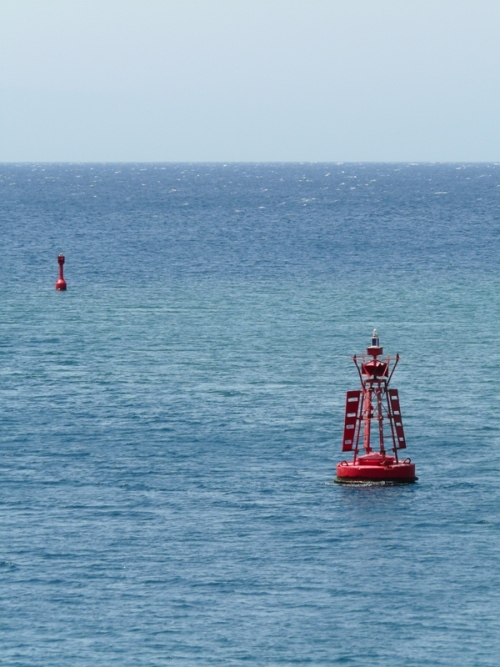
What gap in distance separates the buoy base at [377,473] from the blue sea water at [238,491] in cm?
64

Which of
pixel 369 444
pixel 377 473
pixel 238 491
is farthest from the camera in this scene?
pixel 369 444

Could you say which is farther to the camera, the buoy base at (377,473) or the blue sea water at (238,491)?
the buoy base at (377,473)

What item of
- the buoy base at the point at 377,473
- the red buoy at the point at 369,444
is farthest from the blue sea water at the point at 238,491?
the red buoy at the point at 369,444

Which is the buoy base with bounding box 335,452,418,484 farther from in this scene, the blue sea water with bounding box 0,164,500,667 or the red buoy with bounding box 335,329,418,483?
the blue sea water with bounding box 0,164,500,667

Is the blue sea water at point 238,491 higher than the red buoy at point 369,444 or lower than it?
lower

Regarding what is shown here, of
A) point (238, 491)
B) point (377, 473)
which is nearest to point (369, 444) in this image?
point (377, 473)

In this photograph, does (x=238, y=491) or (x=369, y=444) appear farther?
(x=369, y=444)

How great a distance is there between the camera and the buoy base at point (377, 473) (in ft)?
189

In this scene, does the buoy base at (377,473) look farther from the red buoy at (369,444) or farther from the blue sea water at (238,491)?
the blue sea water at (238,491)

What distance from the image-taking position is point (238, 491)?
56.6 metres

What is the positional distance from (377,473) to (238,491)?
18.5ft

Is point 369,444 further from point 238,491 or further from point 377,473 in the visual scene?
point 238,491

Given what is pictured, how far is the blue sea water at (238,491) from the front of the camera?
4316 centimetres

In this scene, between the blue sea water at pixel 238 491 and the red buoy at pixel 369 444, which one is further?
the red buoy at pixel 369 444
